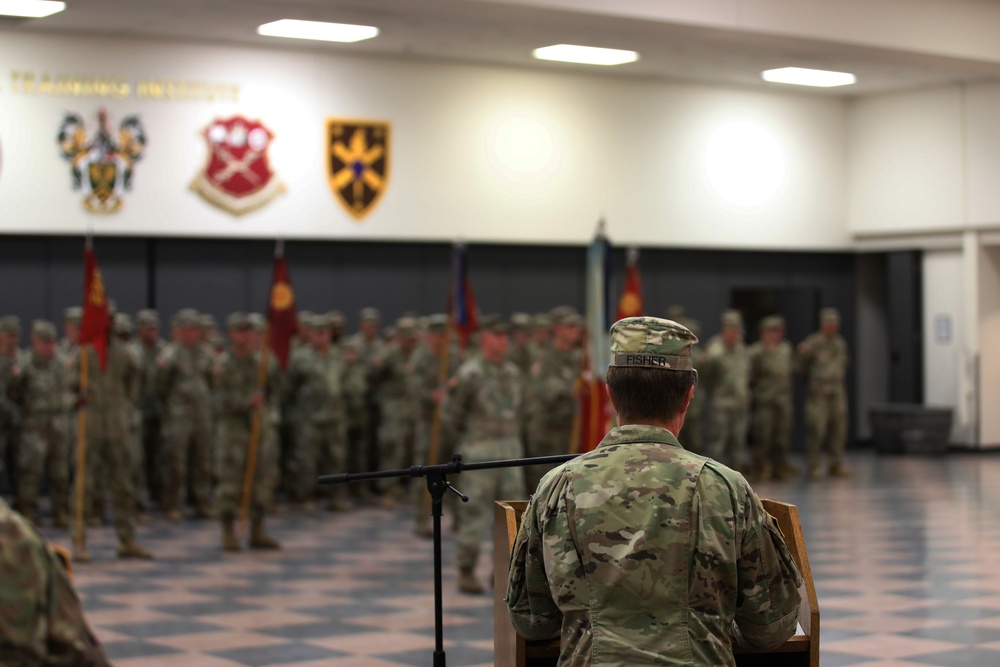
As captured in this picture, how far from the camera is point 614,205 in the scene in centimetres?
1852

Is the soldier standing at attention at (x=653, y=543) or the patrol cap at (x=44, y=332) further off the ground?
the patrol cap at (x=44, y=332)

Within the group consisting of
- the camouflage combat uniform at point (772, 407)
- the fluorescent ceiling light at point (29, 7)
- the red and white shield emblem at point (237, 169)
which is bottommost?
the camouflage combat uniform at point (772, 407)

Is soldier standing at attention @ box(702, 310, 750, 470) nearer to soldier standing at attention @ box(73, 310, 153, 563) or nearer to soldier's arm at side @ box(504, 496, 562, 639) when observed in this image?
soldier standing at attention @ box(73, 310, 153, 563)

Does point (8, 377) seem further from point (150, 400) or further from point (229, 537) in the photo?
point (229, 537)

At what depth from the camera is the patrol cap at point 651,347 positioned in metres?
3.06

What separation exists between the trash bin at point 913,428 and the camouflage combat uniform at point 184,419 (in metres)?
9.93

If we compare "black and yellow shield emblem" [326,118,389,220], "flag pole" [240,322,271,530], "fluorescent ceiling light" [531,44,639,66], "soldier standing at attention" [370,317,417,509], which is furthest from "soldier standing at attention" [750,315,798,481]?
"flag pole" [240,322,271,530]

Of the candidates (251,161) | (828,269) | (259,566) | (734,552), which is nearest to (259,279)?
(251,161)

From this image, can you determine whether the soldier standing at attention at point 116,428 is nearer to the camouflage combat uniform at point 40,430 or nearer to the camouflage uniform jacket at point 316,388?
the camouflage combat uniform at point 40,430

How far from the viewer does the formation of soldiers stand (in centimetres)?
1067

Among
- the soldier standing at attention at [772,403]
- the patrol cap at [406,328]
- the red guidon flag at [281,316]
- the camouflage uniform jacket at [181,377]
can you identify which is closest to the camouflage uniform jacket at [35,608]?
the red guidon flag at [281,316]

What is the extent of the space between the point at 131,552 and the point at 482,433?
3.27 meters

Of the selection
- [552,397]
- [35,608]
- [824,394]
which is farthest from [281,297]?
[35,608]

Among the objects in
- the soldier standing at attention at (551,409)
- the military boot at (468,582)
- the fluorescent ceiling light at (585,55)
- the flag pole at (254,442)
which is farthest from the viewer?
the fluorescent ceiling light at (585,55)
